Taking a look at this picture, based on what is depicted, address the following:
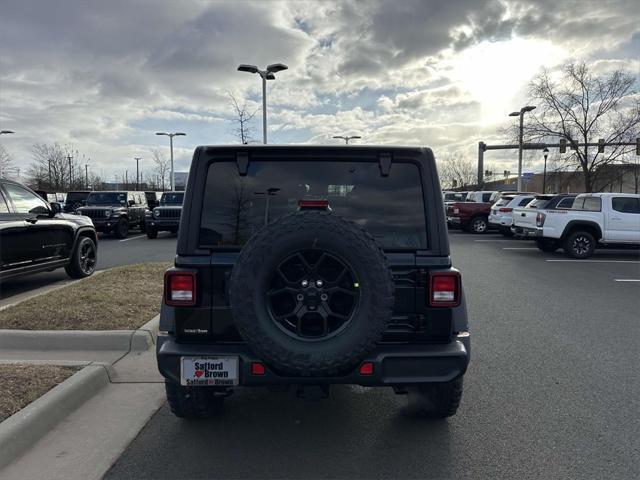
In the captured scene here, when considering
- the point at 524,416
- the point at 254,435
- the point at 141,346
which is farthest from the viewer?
the point at 141,346

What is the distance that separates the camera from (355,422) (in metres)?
3.62

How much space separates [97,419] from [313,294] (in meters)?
2.06

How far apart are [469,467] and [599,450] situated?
35.8 inches

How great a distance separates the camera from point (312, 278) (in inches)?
110

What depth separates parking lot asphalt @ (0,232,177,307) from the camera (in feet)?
26.7

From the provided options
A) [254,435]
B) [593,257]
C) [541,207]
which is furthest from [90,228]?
[593,257]

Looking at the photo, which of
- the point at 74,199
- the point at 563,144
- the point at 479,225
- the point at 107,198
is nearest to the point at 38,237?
the point at 107,198

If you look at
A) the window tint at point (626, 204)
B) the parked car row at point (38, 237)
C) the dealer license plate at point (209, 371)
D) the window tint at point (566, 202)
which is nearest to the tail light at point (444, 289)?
the dealer license plate at point (209, 371)

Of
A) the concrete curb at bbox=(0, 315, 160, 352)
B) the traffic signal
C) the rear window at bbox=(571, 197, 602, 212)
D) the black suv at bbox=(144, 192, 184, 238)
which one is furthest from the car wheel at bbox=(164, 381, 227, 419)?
the traffic signal

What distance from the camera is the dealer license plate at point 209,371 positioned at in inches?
→ 115

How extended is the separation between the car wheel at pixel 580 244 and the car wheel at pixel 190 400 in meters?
12.6

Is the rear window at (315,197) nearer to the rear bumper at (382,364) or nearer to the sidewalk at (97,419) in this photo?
the rear bumper at (382,364)

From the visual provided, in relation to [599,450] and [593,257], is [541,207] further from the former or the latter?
[599,450]

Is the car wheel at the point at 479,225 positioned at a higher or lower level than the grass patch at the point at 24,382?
higher
